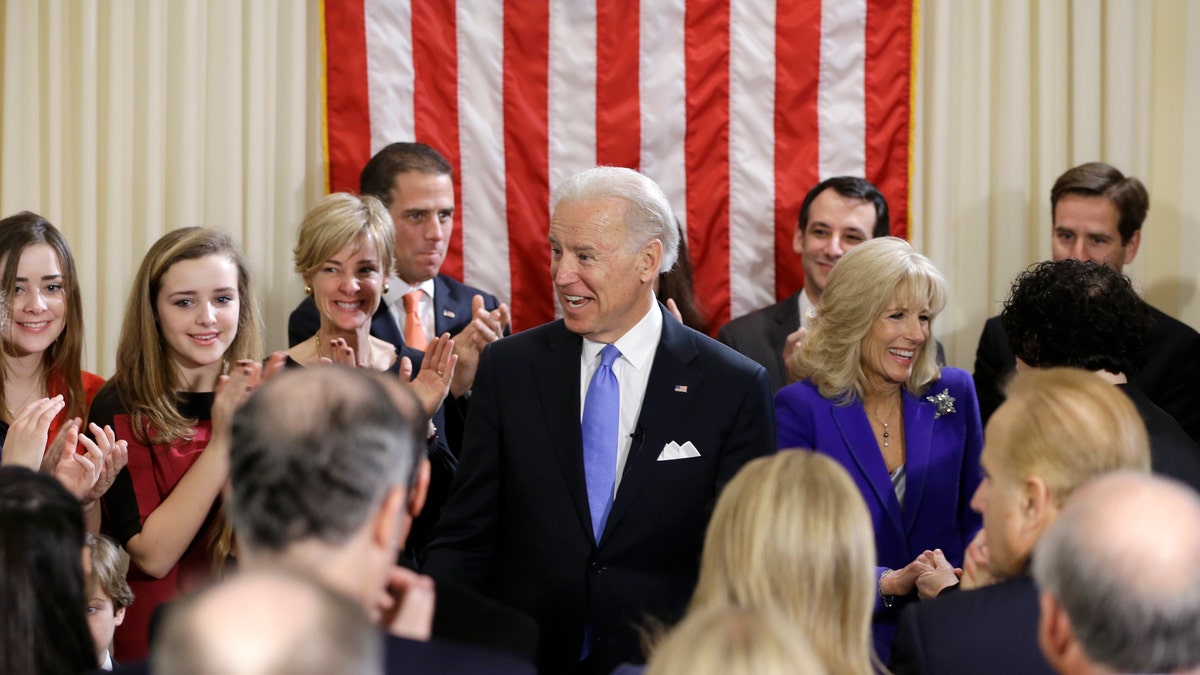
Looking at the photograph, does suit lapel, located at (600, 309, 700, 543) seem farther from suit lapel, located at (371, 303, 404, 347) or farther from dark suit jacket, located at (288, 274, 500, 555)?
suit lapel, located at (371, 303, 404, 347)

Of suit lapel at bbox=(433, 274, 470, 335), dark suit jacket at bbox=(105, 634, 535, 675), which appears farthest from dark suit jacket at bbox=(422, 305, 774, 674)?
suit lapel at bbox=(433, 274, 470, 335)

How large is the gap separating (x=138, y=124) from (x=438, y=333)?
1.47m

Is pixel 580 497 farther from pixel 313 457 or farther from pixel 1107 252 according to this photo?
pixel 1107 252

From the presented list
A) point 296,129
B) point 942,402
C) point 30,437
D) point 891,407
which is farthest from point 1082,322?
point 296,129

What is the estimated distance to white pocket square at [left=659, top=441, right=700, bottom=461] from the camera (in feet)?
11.0

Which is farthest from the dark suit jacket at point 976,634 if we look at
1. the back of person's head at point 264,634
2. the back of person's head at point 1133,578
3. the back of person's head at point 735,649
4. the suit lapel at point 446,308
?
the suit lapel at point 446,308

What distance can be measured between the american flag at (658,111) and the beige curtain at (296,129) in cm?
23

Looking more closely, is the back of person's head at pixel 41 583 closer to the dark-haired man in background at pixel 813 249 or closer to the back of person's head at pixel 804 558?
the back of person's head at pixel 804 558

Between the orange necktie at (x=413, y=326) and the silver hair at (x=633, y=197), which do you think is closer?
the silver hair at (x=633, y=197)

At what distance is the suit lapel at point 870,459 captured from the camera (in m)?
3.74

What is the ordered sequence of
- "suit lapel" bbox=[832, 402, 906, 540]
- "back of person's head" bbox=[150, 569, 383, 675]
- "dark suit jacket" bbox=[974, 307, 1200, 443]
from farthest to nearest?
"dark suit jacket" bbox=[974, 307, 1200, 443], "suit lapel" bbox=[832, 402, 906, 540], "back of person's head" bbox=[150, 569, 383, 675]

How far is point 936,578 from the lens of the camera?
333cm

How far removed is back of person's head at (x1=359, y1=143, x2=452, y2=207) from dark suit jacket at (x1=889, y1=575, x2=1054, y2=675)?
122 inches

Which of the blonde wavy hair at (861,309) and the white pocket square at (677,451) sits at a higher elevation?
the blonde wavy hair at (861,309)
